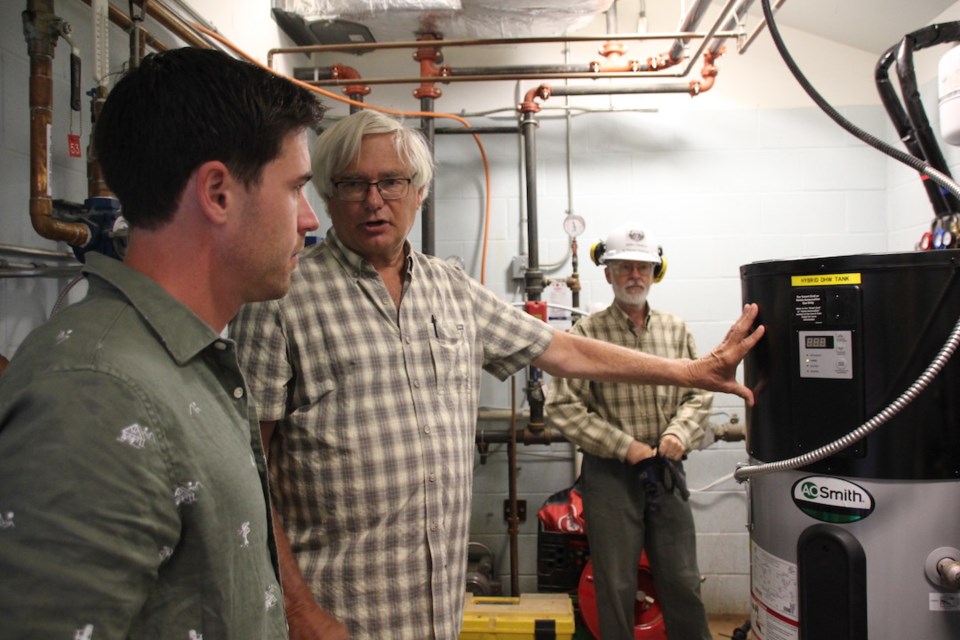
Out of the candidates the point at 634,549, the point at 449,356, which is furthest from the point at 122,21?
the point at 634,549

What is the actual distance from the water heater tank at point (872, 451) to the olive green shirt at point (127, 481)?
0.77 metres

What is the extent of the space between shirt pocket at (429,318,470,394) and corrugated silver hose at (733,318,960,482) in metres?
0.57

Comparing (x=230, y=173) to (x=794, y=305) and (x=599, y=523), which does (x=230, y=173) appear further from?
(x=599, y=523)

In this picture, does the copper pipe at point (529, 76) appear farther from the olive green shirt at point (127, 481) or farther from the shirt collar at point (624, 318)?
the olive green shirt at point (127, 481)

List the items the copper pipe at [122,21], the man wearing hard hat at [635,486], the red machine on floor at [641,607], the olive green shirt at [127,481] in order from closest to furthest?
the olive green shirt at [127,481] < the copper pipe at [122,21] < the man wearing hard hat at [635,486] < the red machine on floor at [641,607]

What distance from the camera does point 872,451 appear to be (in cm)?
89

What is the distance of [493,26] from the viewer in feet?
7.97

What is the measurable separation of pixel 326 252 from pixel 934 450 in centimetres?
104

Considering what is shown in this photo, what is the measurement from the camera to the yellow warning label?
91 centimetres

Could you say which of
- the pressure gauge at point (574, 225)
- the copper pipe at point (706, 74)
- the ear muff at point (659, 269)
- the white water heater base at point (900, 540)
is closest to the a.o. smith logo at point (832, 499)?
the white water heater base at point (900, 540)

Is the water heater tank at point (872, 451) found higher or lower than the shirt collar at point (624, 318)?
lower

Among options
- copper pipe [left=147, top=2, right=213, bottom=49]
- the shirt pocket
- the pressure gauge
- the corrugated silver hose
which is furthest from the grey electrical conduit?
the pressure gauge

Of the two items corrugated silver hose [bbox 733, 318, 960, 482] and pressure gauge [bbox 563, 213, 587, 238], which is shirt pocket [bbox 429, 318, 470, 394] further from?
pressure gauge [bbox 563, 213, 587, 238]

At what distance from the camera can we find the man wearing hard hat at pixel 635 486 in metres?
2.14
